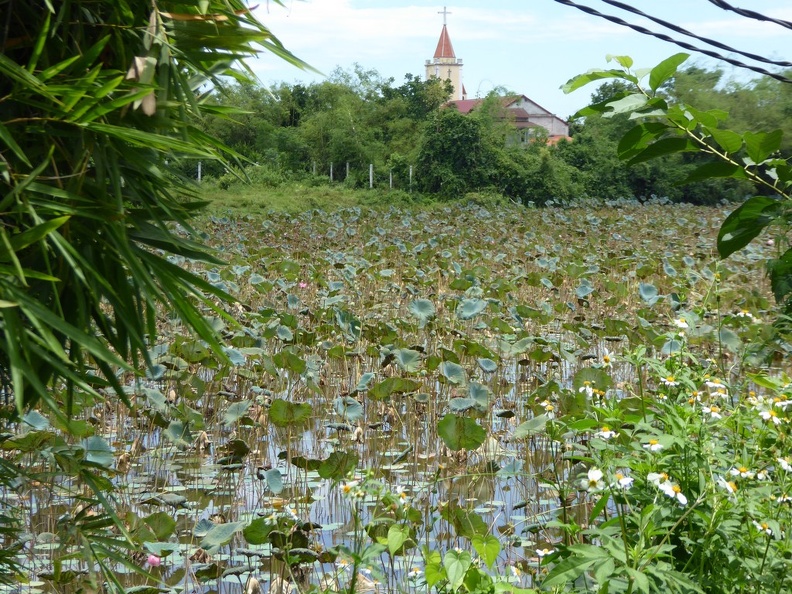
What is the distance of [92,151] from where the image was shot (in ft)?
4.12

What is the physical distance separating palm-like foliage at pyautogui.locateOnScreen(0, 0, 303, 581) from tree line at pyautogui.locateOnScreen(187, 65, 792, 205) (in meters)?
14.3

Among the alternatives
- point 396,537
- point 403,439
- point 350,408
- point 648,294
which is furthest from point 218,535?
point 648,294

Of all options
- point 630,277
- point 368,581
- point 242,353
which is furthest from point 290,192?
point 368,581

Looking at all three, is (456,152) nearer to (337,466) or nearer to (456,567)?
(337,466)

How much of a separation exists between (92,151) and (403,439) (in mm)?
2629

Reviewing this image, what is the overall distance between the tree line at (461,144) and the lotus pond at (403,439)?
10.9 metres

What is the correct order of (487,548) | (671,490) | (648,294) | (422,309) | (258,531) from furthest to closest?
(648,294), (422,309), (258,531), (487,548), (671,490)

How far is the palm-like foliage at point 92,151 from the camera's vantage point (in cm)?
117

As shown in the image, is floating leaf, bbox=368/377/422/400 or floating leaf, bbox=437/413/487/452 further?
floating leaf, bbox=368/377/422/400

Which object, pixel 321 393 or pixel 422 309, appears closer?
pixel 321 393

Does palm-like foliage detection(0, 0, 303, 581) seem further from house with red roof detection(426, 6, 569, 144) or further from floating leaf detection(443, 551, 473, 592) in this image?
house with red roof detection(426, 6, 569, 144)

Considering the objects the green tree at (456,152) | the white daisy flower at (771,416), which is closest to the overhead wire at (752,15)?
the white daisy flower at (771,416)

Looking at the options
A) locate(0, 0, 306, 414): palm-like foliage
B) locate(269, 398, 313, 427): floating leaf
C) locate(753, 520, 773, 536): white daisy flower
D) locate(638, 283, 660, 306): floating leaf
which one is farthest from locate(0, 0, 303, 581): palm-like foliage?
locate(638, 283, 660, 306): floating leaf

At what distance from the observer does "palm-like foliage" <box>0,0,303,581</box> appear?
1173 millimetres
